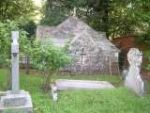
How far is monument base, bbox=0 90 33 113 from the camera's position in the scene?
10.2 meters

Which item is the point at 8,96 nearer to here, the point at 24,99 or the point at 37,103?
the point at 24,99

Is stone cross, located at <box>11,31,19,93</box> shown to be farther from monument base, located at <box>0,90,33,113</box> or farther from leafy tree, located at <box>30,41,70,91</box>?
leafy tree, located at <box>30,41,70,91</box>

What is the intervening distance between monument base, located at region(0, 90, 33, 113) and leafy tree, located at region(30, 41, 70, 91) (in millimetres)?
3409

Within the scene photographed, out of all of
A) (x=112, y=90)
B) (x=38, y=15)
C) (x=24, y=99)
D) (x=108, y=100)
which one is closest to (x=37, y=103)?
(x=24, y=99)

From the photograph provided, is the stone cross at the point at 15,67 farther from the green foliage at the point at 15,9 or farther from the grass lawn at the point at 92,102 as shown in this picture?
the green foliage at the point at 15,9

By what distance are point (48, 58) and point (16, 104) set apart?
3.87m

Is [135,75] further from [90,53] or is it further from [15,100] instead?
[90,53]

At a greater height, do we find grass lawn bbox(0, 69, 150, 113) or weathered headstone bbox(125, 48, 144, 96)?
weathered headstone bbox(125, 48, 144, 96)

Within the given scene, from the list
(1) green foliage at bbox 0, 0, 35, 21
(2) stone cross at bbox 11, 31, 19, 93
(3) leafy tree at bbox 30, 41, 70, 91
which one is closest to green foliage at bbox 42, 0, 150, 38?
(1) green foliage at bbox 0, 0, 35, 21

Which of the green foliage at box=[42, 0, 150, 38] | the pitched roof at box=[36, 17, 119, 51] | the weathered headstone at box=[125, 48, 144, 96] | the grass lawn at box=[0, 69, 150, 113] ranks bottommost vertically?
the grass lawn at box=[0, 69, 150, 113]

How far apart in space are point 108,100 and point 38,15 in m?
22.3

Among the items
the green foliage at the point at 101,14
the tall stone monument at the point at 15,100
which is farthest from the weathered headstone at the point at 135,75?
the green foliage at the point at 101,14

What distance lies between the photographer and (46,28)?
2505 cm

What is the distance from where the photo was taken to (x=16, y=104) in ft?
34.2
